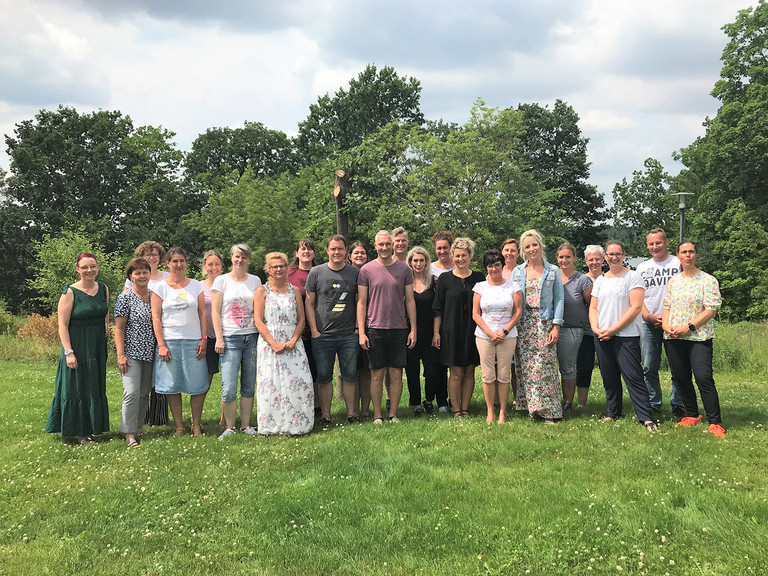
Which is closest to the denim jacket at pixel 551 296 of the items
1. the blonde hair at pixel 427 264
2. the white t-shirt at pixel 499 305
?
the white t-shirt at pixel 499 305

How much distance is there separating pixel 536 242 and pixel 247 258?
3.62 m

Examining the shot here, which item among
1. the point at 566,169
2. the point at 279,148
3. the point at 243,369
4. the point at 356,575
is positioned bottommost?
the point at 356,575

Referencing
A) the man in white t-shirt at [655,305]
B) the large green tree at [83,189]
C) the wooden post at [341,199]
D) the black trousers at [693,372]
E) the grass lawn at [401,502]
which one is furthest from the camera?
the large green tree at [83,189]

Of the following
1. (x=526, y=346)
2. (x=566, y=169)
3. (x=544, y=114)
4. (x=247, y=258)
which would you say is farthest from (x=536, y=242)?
(x=544, y=114)

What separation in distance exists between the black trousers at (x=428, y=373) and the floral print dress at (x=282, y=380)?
1.51 meters

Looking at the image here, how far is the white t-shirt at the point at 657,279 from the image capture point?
6.78m

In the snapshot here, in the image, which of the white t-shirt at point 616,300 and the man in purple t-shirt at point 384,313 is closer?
the white t-shirt at point 616,300

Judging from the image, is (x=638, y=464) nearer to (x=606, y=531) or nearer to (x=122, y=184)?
(x=606, y=531)

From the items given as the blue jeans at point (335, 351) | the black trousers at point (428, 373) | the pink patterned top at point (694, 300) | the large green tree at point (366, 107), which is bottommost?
the black trousers at point (428, 373)

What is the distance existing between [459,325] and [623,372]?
2.02 m

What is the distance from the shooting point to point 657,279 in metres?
6.86

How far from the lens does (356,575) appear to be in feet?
11.4

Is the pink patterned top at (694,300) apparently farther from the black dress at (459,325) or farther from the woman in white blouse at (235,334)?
the woman in white blouse at (235,334)

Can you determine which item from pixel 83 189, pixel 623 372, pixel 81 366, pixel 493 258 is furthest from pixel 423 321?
pixel 83 189
